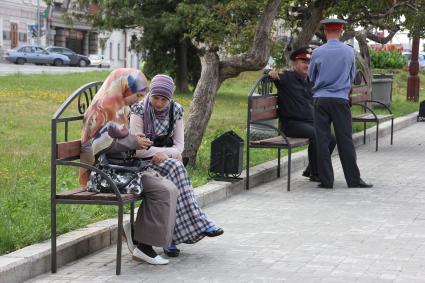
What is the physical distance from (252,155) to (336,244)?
16.3ft

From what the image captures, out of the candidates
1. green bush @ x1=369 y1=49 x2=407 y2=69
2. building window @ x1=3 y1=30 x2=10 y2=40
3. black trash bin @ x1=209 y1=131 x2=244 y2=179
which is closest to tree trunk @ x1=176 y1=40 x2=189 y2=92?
green bush @ x1=369 y1=49 x2=407 y2=69

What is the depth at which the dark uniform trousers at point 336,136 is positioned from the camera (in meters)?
10.7

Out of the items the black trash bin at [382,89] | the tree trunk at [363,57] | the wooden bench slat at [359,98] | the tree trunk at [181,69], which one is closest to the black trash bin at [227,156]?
the wooden bench slat at [359,98]

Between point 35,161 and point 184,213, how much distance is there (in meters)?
4.61

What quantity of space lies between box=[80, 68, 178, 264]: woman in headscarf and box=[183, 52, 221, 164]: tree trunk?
4054 mm

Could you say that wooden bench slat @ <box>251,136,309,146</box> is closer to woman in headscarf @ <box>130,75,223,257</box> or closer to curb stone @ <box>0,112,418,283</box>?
curb stone @ <box>0,112,418,283</box>

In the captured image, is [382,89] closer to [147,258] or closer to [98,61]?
[147,258]

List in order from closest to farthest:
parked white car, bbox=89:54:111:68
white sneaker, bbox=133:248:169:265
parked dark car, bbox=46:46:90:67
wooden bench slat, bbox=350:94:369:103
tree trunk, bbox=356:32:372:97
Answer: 1. white sneaker, bbox=133:248:169:265
2. wooden bench slat, bbox=350:94:369:103
3. tree trunk, bbox=356:32:372:97
4. parked dark car, bbox=46:46:90:67
5. parked white car, bbox=89:54:111:68

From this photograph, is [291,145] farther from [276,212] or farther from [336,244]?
[336,244]

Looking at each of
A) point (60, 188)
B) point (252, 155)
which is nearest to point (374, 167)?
point (252, 155)

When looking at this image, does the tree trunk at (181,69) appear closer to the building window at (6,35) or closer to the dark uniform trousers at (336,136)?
the dark uniform trousers at (336,136)

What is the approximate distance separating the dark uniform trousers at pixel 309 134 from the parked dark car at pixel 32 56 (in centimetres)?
5072

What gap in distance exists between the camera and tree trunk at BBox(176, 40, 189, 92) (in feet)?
103

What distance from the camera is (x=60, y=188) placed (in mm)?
8891
